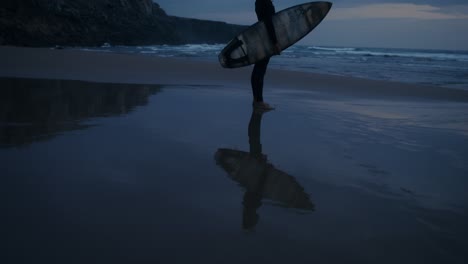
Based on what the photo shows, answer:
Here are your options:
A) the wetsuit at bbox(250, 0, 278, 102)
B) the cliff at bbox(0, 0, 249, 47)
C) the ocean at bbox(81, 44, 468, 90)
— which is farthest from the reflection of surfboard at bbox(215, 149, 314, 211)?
the cliff at bbox(0, 0, 249, 47)

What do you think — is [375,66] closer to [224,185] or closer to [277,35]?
[277,35]

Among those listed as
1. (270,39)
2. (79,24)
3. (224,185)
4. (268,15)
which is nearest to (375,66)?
(270,39)

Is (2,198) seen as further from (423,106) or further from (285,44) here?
(423,106)

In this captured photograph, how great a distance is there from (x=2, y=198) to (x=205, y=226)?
0.89m

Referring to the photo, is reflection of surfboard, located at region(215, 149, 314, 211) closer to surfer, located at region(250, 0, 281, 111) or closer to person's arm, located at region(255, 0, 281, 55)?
surfer, located at region(250, 0, 281, 111)

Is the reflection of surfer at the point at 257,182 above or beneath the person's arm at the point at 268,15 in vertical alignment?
beneath

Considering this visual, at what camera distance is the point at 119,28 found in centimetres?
3847

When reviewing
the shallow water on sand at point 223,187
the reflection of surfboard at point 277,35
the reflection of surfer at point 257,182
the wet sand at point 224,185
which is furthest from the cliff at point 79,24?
the reflection of surfer at point 257,182

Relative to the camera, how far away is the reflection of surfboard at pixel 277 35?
18.6 ft

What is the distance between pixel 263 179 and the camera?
222 centimetres

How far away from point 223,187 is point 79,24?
32125 millimetres

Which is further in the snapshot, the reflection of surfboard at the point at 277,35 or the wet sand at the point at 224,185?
the reflection of surfboard at the point at 277,35

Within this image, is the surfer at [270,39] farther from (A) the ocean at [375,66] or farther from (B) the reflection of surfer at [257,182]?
(A) the ocean at [375,66]

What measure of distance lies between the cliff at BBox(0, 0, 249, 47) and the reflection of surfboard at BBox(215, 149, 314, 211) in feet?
72.0
